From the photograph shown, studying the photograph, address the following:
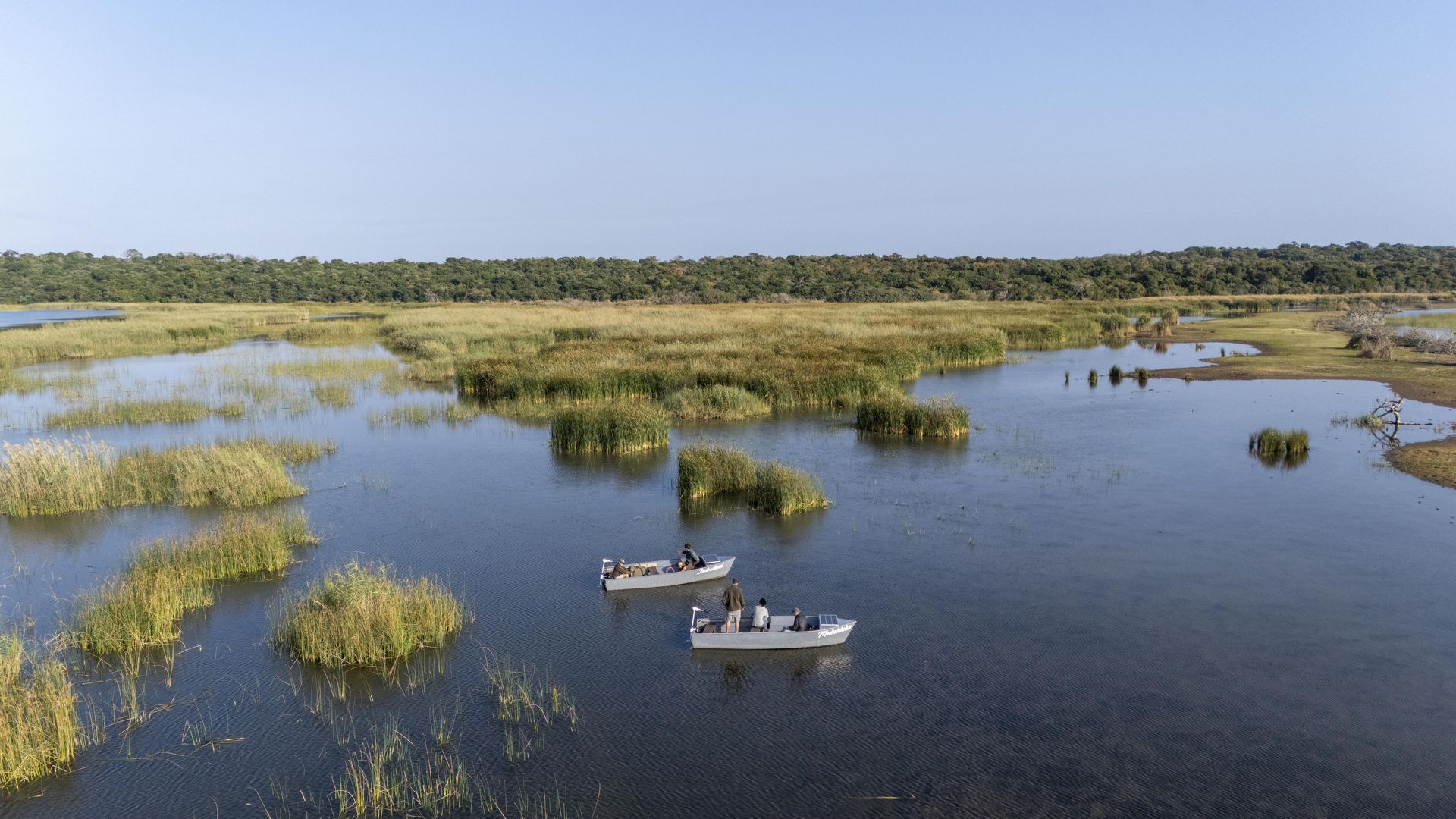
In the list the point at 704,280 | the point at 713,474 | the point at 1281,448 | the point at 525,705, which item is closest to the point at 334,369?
the point at 713,474

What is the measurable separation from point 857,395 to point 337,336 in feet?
142

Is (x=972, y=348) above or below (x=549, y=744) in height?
above

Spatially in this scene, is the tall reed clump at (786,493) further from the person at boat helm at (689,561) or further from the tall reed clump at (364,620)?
the tall reed clump at (364,620)

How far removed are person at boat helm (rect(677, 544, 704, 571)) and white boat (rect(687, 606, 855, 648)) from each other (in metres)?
2.49

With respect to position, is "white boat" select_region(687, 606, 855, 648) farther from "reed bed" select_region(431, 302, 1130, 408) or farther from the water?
the water

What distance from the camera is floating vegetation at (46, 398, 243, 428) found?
31.3 metres

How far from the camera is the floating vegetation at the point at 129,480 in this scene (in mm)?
21578

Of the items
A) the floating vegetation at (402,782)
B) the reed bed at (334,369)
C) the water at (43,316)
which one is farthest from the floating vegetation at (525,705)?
the water at (43,316)

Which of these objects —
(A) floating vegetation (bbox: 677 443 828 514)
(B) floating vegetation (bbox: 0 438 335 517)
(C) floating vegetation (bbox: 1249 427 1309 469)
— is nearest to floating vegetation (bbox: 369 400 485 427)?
(B) floating vegetation (bbox: 0 438 335 517)

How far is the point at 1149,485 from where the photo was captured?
2352cm

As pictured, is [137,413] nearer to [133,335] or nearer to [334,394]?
[334,394]

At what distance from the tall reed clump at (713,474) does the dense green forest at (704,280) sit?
80.2m

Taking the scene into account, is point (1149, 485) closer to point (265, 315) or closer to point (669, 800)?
point (669, 800)

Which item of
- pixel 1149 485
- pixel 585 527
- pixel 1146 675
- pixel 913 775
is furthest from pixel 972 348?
pixel 913 775
